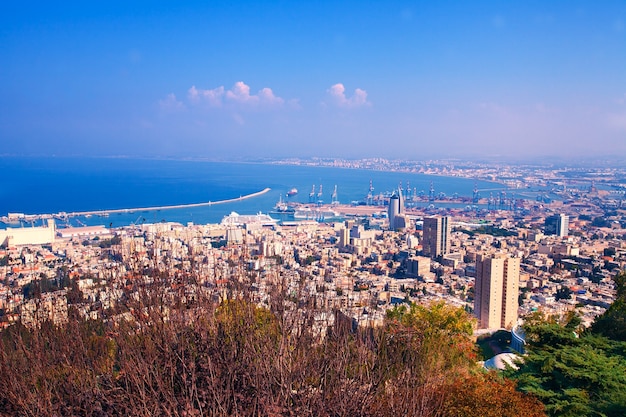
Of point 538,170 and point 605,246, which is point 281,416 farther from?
point 538,170

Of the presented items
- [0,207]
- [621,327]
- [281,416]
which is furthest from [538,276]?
[0,207]

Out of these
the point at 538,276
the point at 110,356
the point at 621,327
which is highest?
the point at 110,356

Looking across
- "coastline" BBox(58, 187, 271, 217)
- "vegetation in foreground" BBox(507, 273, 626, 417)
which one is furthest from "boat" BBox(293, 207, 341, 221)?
"vegetation in foreground" BBox(507, 273, 626, 417)

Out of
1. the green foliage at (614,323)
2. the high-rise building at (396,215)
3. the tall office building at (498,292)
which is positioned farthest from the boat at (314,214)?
the green foliage at (614,323)

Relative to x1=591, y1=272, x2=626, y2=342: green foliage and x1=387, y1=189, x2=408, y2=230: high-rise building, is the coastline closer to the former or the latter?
x1=387, y1=189, x2=408, y2=230: high-rise building

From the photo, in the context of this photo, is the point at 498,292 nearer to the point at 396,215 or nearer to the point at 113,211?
the point at 396,215

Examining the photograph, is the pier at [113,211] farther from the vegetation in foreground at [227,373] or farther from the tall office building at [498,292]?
the vegetation in foreground at [227,373]
